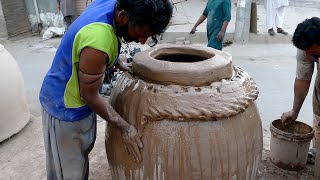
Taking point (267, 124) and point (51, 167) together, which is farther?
point (267, 124)

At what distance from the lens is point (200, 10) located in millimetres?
9359

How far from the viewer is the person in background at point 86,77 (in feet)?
5.46

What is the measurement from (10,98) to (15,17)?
5.03 meters

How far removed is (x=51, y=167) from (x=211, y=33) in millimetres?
3277

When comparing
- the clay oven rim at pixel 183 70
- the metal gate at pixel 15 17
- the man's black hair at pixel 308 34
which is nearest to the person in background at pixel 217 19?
the man's black hair at pixel 308 34

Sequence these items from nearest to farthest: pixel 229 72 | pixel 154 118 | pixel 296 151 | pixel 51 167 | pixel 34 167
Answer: pixel 154 118
pixel 229 72
pixel 51 167
pixel 296 151
pixel 34 167

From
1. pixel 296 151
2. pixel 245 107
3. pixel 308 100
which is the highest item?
pixel 245 107

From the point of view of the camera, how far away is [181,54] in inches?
90.7

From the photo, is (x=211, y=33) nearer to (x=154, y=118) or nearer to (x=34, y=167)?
(x=34, y=167)

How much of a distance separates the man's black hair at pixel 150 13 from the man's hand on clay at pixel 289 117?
185 cm

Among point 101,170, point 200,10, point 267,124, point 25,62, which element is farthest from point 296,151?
point 200,10

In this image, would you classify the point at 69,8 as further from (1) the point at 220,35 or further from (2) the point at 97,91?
(2) the point at 97,91

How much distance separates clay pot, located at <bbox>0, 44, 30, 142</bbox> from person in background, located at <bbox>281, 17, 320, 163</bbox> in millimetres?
2581

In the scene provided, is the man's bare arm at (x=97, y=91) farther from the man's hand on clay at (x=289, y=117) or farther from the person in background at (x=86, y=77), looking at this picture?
the man's hand on clay at (x=289, y=117)
